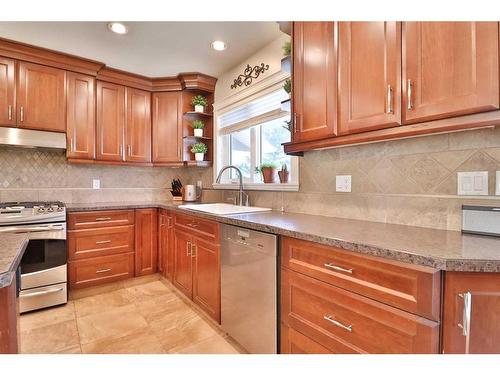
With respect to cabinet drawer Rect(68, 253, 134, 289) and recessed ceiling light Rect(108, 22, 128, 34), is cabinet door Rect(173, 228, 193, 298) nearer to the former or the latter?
cabinet drawer Rect(68, 253, 134, 289)

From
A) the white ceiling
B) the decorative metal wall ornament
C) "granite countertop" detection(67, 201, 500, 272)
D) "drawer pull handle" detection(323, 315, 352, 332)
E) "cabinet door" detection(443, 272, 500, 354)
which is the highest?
the white ceiling

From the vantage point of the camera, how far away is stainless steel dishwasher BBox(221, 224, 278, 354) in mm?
1390

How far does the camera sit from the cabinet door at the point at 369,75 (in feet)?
3.80

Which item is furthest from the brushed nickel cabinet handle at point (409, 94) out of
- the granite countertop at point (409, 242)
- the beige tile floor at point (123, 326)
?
the beige tile floor at point (123, 326)

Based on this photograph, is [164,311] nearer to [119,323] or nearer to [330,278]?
[119,323]

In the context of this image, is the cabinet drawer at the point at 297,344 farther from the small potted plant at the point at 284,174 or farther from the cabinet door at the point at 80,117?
the cabinet door at the point at 80,117

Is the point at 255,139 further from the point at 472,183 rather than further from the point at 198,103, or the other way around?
the point at 472,183

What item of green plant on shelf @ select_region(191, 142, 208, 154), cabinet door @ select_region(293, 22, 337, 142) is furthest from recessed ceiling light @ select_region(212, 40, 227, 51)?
green plant on shelf @ select_region(191, 142, 208, 154)

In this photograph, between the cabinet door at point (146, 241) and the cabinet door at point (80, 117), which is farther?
the cabinet door at point (146, 241)

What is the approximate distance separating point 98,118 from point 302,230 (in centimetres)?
262

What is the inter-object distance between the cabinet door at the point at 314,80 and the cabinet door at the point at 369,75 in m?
0.06

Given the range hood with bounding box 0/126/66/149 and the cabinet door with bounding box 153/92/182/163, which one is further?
the cabinet door with bounding box 153/92/182/163

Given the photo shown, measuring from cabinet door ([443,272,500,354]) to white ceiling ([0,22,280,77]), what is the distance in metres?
2.07
